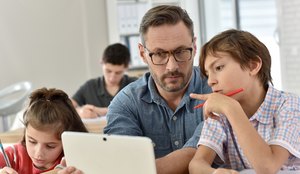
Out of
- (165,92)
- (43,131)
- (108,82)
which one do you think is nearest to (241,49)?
(165,92)

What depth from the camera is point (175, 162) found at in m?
1.80

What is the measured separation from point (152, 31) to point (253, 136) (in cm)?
62

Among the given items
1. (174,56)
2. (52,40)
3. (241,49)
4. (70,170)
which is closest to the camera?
(70,170)

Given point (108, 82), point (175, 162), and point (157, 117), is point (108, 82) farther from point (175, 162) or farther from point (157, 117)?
point (175, 162)

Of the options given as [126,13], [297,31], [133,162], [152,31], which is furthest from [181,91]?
[126,13]

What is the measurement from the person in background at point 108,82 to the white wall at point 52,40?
1.58m

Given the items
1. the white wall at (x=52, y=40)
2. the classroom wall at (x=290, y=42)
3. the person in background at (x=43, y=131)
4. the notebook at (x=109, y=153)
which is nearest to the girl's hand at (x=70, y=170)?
the notebook at (x=109, y=153)

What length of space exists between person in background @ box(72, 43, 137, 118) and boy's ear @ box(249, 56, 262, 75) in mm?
2482

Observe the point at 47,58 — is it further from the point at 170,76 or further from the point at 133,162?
the point at 133,162

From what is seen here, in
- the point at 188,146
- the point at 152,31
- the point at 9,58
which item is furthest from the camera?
the point at 9,58

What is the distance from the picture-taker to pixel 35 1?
5906mm

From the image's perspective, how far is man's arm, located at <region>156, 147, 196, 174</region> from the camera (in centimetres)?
177

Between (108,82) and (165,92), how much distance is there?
7.22ft

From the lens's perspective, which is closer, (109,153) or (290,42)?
(109,153)
